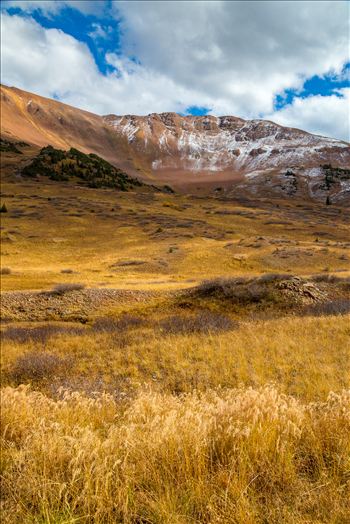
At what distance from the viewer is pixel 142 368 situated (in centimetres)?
1144

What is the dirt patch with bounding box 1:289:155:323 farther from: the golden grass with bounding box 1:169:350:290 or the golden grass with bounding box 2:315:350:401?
the golden grass with bounding box 2:315:350:401

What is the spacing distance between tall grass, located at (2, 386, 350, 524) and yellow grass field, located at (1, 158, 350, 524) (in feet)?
0.06

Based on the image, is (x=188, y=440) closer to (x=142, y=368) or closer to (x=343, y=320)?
(x=142, y=368)

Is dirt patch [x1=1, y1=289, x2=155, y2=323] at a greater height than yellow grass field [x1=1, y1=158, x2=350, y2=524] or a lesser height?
lesser

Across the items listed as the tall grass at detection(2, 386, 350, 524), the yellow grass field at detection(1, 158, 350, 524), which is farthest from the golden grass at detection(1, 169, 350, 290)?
the tall grass at detection(2, 386, 350, 524)

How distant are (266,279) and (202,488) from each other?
67.5ft

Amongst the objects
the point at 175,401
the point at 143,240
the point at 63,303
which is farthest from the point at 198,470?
the point at 143,240

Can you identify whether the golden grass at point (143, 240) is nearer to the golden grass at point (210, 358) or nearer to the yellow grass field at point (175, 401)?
the yellow grass field at point (175, 401)

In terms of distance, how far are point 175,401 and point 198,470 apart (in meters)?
1.65

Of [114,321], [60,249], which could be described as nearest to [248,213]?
[60,249]

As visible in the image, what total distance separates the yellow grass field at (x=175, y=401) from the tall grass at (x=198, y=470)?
0.02 meters

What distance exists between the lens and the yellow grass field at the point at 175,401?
3.03 m

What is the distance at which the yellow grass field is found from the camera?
3.03 m

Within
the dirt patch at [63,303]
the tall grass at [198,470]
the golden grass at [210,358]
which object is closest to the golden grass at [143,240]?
the dirt patch at [63,303]
